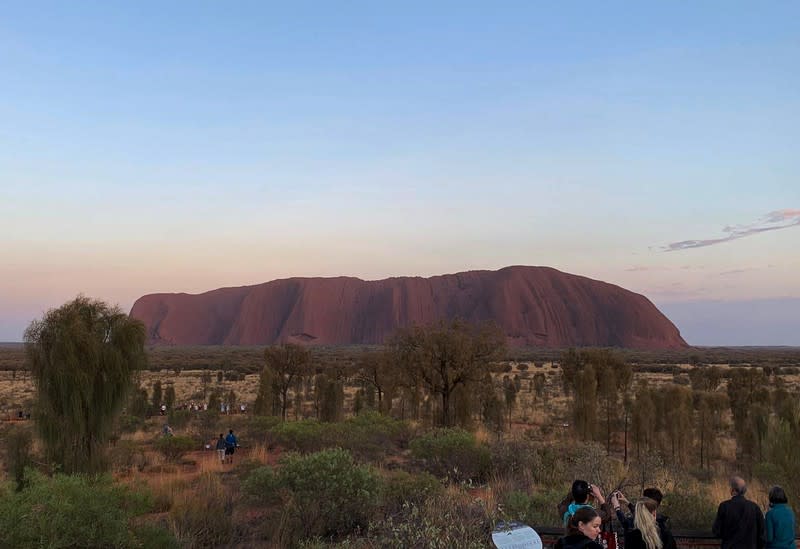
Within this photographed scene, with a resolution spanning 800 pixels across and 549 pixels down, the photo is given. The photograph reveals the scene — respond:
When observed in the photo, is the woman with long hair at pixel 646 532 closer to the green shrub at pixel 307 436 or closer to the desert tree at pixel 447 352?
the green shrub at pixel 307 436

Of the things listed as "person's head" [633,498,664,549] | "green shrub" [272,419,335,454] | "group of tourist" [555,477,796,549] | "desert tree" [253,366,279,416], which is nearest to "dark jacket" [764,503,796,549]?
"group of tourist" [555,477,796,549]

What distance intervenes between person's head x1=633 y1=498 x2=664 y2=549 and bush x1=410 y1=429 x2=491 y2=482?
26.8 feet

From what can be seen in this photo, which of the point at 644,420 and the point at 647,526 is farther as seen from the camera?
the point at 644,420

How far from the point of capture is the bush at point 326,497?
328 inches

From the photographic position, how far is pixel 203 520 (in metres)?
8.13

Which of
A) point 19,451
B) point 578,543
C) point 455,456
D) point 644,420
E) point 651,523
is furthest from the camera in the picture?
point 644,420

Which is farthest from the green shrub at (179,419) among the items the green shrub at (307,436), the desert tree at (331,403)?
the green shrub at (307,436)

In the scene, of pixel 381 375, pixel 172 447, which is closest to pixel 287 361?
pixel 381 375

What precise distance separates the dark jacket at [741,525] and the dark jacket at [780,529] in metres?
0.09

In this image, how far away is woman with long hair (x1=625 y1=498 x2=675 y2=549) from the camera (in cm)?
480

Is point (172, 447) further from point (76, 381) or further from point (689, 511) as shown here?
point (689, 511)

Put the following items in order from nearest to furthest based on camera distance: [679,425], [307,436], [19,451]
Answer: [19,451], [307,436], [679,425]

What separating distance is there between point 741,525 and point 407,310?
5478 inches

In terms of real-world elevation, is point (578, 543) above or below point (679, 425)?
above
